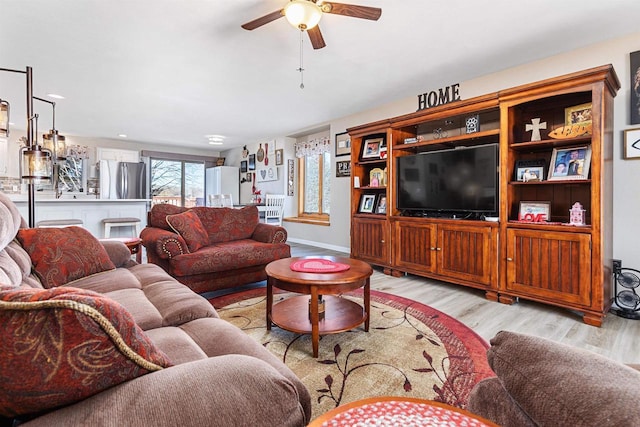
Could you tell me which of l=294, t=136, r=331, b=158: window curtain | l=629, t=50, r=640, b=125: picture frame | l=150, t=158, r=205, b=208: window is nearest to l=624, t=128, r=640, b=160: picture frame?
l=629, t=50, r=640, b=125: picture frame

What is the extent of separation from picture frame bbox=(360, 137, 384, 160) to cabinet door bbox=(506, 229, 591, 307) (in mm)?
1940

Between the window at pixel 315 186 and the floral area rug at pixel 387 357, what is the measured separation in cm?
377

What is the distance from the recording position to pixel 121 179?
6.79 m

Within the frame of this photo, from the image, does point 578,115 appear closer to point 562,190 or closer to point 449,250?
point 562,190

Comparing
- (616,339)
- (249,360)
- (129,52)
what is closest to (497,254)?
(616,339)

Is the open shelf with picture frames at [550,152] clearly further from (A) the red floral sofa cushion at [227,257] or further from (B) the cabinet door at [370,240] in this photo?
(A) the red floral sofa cushion at [227,257]

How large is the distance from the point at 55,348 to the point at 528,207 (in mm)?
3439

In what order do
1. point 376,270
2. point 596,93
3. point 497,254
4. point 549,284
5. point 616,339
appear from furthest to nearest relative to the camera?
point 376,270, point 497,254, point 549,284, point 596,93, point 616,339

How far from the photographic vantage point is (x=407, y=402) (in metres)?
0.71

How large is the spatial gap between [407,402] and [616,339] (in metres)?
2.41

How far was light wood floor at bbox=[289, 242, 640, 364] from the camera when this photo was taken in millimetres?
2111

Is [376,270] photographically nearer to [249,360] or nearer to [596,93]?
[596,93]

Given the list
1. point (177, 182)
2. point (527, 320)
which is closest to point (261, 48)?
point (527, 320)

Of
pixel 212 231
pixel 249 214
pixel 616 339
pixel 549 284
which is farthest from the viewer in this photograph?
pixel 249 214
